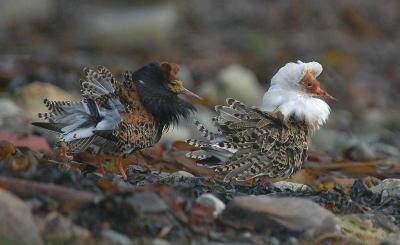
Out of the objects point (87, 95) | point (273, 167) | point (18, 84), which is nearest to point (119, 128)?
point (87, 95)

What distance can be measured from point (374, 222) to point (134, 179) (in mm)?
1742

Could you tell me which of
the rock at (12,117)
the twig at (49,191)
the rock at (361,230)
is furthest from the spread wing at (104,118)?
the rock at (12,117)

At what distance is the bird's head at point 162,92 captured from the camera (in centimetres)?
675

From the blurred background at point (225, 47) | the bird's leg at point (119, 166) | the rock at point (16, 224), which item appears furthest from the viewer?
the blurred background at point (225, 47)

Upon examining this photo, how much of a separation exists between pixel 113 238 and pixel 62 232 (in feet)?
0.82

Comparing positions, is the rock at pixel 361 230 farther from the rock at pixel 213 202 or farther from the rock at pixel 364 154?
the rock at pixel 364 154

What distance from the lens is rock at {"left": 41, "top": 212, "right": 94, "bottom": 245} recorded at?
459 cm

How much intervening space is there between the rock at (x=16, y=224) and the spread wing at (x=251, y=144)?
2421 millimetres

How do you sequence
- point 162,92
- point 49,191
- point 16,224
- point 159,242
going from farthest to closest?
point 162,92 < point 49,191 < point 159,242 < point 16,224

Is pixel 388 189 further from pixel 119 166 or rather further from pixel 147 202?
pixel 147 202

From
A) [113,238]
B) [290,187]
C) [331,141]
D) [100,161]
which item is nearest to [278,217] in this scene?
[113,238]

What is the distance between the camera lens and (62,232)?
464 centimetres

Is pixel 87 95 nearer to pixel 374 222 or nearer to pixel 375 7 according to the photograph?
pixel 374 222

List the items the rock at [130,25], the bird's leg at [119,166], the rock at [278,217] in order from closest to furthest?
the rock at [278,217] < the bird's leg at [119,166] < the rock at [130,25]
